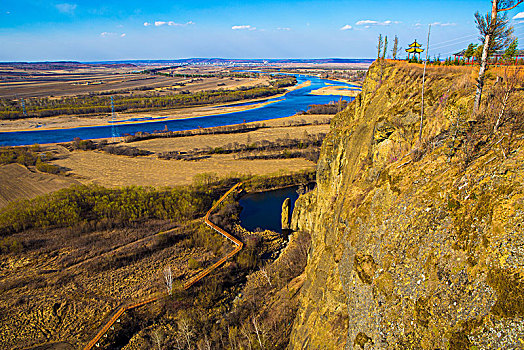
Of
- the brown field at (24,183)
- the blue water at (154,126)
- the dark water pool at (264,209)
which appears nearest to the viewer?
the dark water pool at (264,209)

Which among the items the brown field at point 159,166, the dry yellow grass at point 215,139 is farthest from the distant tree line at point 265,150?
the dry yellow grass at point 215,139

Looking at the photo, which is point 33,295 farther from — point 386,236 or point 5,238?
point 386,236

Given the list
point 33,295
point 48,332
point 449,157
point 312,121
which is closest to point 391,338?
point 449,157

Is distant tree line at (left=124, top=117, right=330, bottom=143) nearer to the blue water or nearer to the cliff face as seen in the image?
the blue water

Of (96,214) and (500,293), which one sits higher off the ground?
(500,293)

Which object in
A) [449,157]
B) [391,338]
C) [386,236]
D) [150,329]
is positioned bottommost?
[150,329]

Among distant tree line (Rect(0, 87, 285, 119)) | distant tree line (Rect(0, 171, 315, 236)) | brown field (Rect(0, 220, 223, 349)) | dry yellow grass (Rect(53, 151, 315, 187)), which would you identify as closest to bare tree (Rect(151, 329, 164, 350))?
brown field (Rect(0, 220, 223, 349))

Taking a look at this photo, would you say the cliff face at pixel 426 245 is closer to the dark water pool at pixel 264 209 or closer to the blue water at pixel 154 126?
the dark water pool at pixel 264 209
